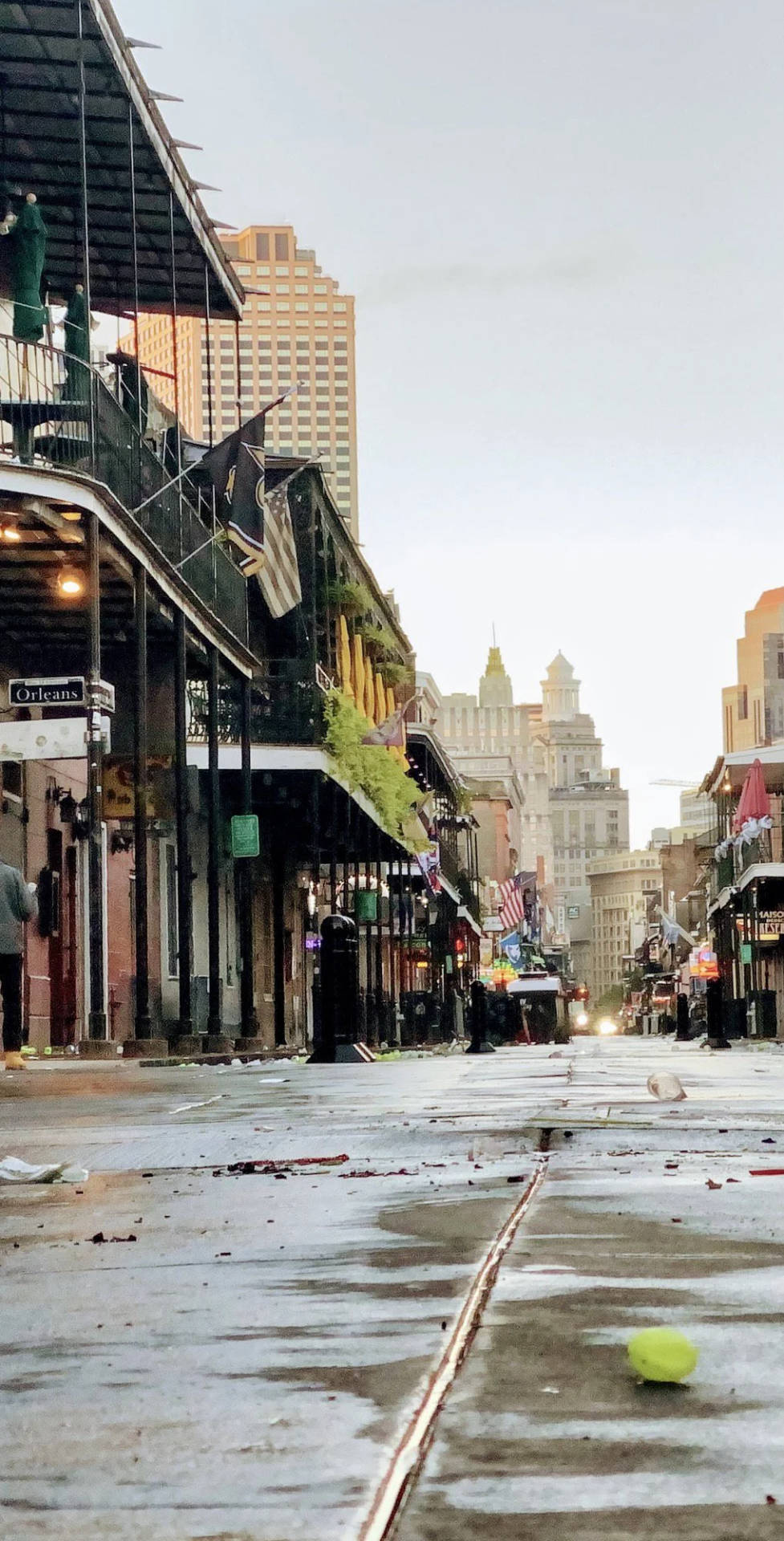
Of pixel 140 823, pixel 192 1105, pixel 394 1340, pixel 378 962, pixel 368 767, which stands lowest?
pixel 192 1105

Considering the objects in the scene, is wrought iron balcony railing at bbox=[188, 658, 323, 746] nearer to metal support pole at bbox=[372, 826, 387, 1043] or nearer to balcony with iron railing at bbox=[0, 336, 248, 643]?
balcony with iron railing at bbox=[0, 336, 248, 643]

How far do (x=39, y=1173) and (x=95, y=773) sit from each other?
35.1 ft

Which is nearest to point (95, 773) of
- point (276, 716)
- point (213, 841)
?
point (213, 841)

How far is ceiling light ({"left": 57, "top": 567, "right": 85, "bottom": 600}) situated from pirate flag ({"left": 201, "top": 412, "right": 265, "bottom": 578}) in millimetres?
2580

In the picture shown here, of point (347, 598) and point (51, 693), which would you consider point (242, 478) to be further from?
point (347, 598)

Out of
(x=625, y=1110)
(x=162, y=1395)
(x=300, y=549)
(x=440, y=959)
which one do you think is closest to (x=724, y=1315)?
(x=162, y=1395)

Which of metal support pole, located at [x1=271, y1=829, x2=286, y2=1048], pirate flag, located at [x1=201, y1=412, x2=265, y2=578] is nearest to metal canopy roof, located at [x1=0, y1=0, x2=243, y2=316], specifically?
pirate flag, located at [x1=201, y1=412, x2=265, y2=578]

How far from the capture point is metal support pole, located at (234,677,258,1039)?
23.7m

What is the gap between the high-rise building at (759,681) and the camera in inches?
5822

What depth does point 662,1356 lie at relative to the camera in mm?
2520

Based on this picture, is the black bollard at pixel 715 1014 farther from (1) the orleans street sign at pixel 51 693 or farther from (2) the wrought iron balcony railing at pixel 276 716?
(1) the orleans street sign at pixel 51 693

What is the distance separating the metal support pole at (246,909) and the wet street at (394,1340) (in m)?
16.6

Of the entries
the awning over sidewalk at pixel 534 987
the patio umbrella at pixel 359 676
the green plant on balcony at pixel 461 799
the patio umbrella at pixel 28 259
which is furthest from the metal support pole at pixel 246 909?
the green plant on balcony at pixel 461 799

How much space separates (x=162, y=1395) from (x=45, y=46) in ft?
53.7
